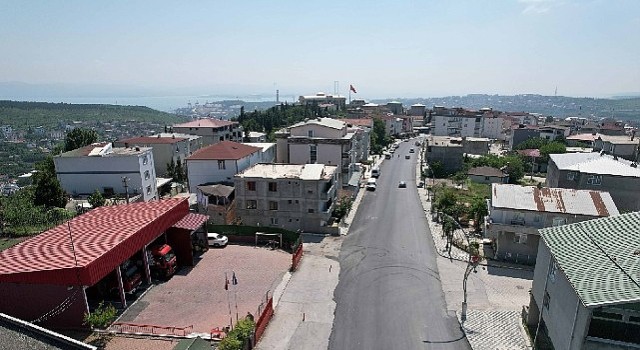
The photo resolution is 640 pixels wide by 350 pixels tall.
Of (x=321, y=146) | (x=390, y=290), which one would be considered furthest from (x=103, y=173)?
(x=390, y=290)

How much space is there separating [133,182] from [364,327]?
4065 centimetres

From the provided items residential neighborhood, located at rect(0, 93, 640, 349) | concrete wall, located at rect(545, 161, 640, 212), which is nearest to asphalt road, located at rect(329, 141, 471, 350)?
residential neighborhood, located at rect(0, 93, 640, 349)

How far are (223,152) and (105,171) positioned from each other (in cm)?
1710

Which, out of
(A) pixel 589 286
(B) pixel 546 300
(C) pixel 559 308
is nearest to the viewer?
(A) pixel 589 286

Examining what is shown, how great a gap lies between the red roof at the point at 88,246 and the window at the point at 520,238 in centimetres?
2978

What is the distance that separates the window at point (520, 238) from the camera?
34438 mm

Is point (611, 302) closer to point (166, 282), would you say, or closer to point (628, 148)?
point (166, 282)

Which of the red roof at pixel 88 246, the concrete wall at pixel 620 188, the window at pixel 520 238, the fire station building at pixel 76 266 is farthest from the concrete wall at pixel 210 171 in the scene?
the concrete wall at pixel 620 188

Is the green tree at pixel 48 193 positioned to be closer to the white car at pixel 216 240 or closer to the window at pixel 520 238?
the white car at pixel 216 240

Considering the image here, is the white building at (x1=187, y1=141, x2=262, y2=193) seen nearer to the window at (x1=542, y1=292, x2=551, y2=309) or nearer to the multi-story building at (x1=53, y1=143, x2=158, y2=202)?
the multi-story building at (x1=53, y1=143, x2=158, y2=202)

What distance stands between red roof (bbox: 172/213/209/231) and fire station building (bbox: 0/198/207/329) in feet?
4.97

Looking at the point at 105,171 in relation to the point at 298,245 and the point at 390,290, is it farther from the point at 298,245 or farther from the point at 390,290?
the point at 390,290

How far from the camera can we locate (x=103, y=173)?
5341cm

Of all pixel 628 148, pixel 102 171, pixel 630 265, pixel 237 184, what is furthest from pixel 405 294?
pixel 628 148
